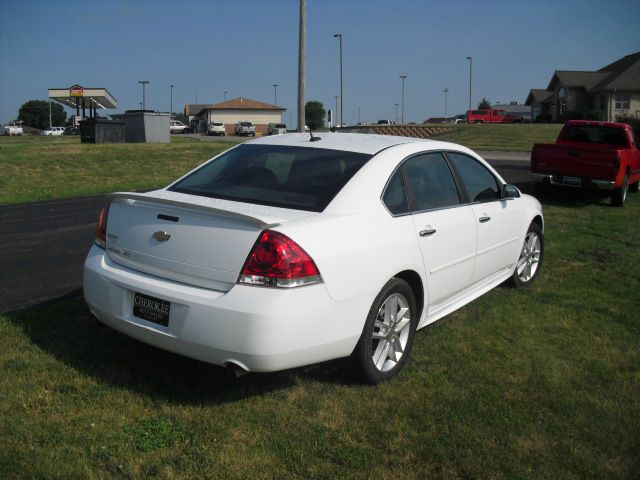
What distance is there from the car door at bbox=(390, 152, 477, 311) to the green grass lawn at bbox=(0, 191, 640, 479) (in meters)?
0.50

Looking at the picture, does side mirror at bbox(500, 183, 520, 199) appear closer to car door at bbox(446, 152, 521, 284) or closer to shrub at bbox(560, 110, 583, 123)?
car door at bbox(446, 152, 521, 284)

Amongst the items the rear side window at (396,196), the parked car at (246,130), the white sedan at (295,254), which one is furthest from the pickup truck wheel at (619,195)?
the parked car at (246,130)

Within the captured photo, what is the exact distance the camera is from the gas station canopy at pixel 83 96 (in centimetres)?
3853

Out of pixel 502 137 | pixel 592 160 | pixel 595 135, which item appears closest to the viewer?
pixel 592 160

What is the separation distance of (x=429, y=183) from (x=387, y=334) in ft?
4.21

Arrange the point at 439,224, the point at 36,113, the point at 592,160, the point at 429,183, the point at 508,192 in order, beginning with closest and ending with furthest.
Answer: the point at 439,224 → the point at 429,183 → the point at 508,192 → the point at 592,160 → the point at 36,113

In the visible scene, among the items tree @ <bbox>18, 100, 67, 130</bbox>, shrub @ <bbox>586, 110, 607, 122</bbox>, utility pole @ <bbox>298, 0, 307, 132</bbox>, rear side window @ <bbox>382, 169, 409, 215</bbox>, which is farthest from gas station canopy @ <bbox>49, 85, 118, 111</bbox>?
tree @ <bbox>18, 100, 67, 130</bbox>

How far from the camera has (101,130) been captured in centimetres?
2581

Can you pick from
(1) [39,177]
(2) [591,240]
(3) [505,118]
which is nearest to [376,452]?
(2) [591,240]

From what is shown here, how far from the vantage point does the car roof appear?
4.68 m

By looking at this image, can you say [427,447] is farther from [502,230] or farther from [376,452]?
[502,230]

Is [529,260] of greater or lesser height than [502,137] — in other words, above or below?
below

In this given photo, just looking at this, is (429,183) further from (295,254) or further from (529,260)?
(529,260)

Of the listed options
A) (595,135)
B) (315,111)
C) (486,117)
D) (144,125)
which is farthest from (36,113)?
(595,135)
